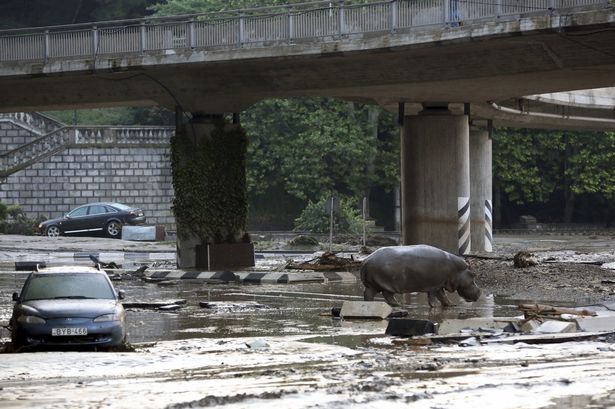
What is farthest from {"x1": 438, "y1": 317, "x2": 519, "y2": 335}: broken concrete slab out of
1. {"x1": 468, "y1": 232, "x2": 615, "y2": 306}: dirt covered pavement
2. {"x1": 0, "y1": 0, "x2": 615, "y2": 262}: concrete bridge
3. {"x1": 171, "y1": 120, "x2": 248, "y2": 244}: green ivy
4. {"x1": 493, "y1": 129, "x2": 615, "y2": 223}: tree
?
{"x1": 493, "y1": 129, "x2": 615, "y2": 223}: tree

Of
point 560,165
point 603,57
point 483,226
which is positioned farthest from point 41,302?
point 560,165

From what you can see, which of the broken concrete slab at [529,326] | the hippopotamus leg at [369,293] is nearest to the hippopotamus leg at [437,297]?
A: the hippopotamus leg at [369,293]

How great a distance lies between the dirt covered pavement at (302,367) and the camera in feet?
42.9

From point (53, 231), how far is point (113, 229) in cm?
278

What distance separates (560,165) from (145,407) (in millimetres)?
64127

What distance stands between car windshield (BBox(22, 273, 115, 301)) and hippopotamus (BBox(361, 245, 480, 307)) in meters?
6.47

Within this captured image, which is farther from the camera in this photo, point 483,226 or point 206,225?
point 483,226

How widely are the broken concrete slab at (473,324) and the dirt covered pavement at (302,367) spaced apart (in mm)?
963

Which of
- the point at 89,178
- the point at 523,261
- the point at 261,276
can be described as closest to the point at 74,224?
the point at 89,178

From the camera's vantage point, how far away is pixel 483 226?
5119cm

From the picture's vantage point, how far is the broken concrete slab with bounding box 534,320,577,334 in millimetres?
19375

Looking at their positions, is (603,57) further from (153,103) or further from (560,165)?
(560,165)

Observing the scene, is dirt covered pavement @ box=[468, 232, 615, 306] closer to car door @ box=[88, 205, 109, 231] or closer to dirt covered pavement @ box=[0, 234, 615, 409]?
dirt covered pavement @ box=[0, 234, 615, 409]

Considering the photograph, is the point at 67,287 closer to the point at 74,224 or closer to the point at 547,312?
the point at 547,312
